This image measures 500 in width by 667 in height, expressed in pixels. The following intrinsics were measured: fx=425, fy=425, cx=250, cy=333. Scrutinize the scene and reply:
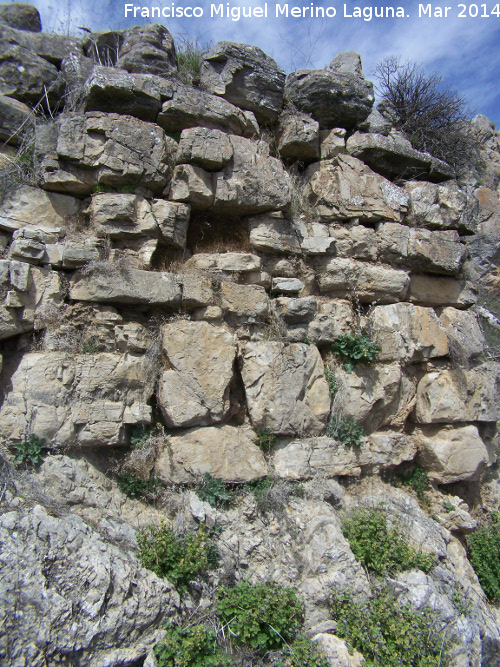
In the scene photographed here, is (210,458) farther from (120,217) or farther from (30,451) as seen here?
(120,217)

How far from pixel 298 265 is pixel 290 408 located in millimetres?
1928

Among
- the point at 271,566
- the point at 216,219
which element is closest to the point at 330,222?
the point at 216,219

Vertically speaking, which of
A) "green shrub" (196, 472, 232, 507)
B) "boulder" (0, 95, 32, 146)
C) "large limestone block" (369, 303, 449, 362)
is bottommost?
"green shrub" (196, 472, 232, 507)

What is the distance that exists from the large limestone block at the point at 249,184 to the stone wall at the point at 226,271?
0.08 feet

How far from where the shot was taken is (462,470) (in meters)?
5.57

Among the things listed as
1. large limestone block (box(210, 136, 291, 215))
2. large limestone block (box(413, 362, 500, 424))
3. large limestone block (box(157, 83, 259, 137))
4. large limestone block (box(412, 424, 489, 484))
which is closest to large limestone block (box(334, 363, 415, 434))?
large limestone block (box(413, 362, 500, 424))

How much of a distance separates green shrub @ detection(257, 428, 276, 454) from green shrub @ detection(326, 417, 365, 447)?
30.5 inches

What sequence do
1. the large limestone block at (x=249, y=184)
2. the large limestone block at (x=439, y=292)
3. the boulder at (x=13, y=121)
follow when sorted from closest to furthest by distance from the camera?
the boulder at (x=13, y=121), the large limestone block at (x=249, y=184), the large limestone block at (x=439, y=292)

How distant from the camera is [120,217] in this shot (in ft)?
16.0

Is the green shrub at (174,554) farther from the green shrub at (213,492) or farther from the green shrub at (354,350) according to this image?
the green shrub at (354,350)

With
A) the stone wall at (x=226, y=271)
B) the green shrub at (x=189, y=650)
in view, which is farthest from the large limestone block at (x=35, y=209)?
the green shrub at (x=189, y=650)

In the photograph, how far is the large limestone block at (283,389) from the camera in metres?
4.86

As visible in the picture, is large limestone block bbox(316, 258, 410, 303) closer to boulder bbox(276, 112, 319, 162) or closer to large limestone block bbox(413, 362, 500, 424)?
large limestone block bbox(413, 362, 500, 424)

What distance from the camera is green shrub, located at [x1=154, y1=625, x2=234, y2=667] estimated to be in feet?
10.9
